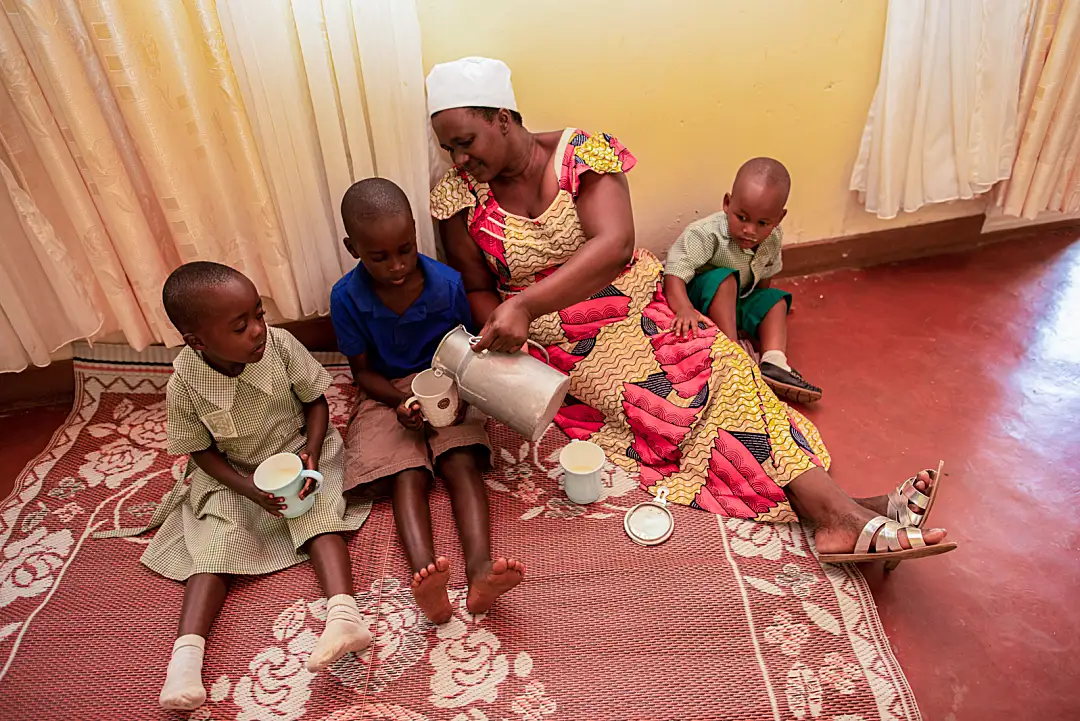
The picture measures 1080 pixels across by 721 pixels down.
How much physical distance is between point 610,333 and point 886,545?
82 cm

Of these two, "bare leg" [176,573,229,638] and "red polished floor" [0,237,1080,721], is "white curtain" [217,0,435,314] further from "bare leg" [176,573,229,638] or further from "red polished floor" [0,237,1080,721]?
"red polished floor" [0,237,1080,721]

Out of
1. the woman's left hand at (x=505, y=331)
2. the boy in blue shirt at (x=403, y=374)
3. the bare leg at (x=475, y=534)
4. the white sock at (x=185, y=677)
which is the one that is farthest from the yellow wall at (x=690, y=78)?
the white sock at (x=185, y=677)

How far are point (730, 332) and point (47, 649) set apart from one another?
188 centimetres

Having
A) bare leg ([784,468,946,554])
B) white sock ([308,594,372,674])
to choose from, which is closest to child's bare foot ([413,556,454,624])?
white sock ([308,594,372,674])

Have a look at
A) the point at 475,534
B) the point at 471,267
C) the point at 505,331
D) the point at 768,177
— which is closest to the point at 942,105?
the point at 768,177

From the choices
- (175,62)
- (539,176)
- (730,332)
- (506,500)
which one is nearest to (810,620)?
(506,500)

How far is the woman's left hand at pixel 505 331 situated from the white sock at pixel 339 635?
0.61 m

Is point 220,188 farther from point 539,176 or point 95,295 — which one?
point 539,176

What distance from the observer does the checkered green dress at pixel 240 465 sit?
5.21 feet

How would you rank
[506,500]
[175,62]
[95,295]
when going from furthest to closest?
[95,295]
[506,500]
[175,62]

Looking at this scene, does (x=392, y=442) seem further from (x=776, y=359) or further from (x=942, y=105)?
(x=942, y=105)

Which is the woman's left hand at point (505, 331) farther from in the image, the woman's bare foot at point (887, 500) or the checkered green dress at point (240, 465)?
the woman's bare foot at point (887, 500)

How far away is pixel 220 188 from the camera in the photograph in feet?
6.07

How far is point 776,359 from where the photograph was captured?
6.96 feet
